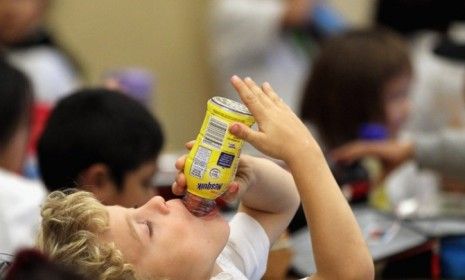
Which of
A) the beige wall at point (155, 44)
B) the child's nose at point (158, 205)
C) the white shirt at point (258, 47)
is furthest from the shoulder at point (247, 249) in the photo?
the beige wall at point (155, 44)

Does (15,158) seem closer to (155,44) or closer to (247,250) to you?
(247,250)

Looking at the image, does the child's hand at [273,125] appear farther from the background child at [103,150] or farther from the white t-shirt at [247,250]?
the background child at [103,150]

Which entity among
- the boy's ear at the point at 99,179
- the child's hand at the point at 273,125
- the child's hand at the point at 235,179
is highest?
the child's hand at the point at 273,125

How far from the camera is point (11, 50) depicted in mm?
3439

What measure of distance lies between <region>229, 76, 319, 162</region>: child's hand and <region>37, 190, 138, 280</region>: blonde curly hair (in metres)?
0.23

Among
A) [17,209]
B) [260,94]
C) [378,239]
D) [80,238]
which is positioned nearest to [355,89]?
[378,239]

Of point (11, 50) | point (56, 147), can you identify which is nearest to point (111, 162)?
point (56, 147)

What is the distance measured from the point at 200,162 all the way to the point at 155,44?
10.2 feet

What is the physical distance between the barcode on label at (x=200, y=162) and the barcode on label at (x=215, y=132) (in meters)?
0.01

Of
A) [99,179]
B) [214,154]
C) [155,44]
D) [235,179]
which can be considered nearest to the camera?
[214,154]

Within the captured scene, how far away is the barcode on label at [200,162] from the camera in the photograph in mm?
1349

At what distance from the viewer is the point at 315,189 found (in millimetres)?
1411

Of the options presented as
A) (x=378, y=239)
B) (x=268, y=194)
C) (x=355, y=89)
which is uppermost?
(x=268, y=194)

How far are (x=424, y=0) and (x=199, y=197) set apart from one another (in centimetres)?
282
